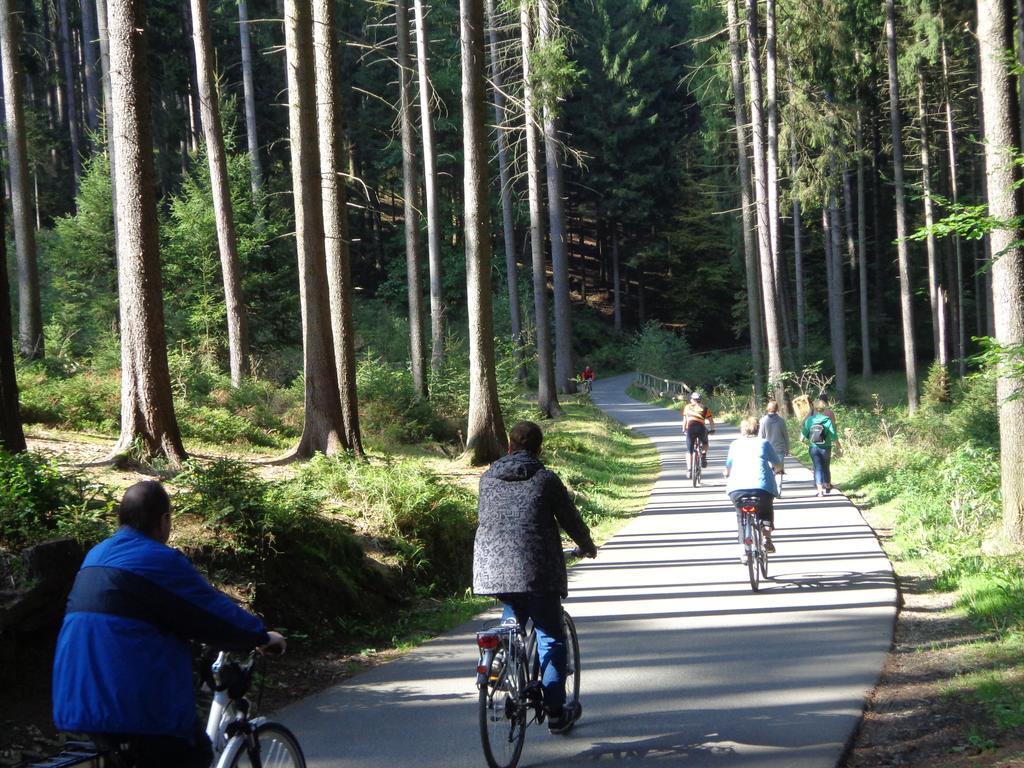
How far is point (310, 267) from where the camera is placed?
16.3 m

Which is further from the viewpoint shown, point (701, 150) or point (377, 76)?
point (701, 150)

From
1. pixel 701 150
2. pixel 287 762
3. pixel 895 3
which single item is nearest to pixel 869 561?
pixel 287 762

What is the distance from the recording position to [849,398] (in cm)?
4559

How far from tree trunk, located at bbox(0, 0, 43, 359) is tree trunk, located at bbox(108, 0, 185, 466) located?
29.6 ft

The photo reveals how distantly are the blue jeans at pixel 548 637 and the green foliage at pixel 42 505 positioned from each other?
10.8 feet

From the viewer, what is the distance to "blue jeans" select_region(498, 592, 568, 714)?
6.12 m

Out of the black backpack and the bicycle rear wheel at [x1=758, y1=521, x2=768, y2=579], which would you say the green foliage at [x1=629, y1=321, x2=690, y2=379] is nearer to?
the black backpack

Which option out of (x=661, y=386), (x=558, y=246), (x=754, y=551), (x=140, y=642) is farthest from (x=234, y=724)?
(x=661, y=386)

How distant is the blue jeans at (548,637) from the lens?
6121 mm

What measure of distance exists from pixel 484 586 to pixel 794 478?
57.5 ft

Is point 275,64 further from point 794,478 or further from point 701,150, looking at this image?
point 794,478

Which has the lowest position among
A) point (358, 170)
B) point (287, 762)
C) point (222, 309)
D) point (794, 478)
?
point (794, 478)

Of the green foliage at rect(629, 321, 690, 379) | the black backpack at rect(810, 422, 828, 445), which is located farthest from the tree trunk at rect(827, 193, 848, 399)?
the black backpack at rect(810, 422, 828, 445)

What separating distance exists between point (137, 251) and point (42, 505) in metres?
5.97
